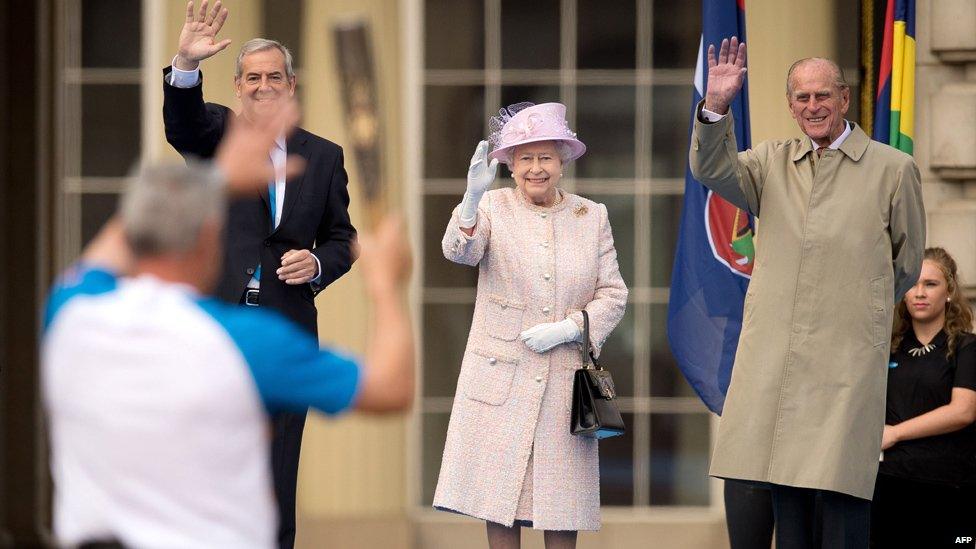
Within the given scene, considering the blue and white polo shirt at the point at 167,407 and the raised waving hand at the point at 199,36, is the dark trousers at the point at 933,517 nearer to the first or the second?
the raised waving hand at the point at 199,36

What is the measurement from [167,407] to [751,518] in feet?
11.5

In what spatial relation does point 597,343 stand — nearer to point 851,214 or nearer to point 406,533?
point 851,214

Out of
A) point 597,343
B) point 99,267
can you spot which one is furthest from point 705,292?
point 99,267

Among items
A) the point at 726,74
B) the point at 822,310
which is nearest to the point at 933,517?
the point at 822,310

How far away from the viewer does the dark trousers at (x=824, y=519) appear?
4.85 m

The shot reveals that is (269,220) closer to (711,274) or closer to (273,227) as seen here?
(273,227)

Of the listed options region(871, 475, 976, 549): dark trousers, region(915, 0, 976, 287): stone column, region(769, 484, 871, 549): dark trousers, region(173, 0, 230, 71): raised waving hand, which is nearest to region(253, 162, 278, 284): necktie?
region(173, 0, 230, 71): raised waving hand

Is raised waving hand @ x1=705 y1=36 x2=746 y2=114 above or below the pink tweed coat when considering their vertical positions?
above

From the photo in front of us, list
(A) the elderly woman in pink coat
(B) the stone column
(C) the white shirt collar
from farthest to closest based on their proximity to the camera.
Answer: (B) the stone column < (A) the elderly woman in pink coat < (C) the white shirt collar

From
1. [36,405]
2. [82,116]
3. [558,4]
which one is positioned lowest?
[36,405]

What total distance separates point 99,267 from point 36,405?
13.0 feet

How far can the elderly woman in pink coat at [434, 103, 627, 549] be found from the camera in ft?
17.7

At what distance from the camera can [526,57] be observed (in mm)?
7133

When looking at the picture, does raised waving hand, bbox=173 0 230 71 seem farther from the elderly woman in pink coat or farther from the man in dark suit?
the elderly woman in pink coat
